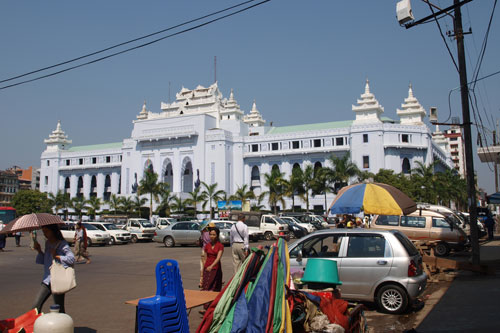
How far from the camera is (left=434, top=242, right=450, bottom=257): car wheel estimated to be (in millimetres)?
17500

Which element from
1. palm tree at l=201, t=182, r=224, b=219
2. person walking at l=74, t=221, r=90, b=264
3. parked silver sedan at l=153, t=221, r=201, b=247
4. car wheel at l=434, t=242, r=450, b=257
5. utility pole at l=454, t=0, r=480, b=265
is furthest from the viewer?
palm tree at l=201, t=182, r=224, b=219

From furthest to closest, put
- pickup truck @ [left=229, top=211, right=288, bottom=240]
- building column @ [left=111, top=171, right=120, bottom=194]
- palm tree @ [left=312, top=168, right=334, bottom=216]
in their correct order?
building column @ [left=111, top=171, right=120, bottom=194]
palm tree @ [left=312, top=168, right=334, bottom=216]
pickup truck @ [left=229, top=211, right=288, bottom=240]

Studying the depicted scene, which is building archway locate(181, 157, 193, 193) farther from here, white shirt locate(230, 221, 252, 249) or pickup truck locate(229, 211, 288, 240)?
white shirt locate(230, 221, 252, 249)

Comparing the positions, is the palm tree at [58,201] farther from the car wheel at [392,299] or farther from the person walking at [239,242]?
the car wheel at [392,299]

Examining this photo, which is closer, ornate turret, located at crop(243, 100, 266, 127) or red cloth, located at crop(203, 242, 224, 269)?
red cloth, located at crop(203, 242, 224, 269)

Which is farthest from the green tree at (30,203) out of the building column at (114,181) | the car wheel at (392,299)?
the car wheel at (392,299)

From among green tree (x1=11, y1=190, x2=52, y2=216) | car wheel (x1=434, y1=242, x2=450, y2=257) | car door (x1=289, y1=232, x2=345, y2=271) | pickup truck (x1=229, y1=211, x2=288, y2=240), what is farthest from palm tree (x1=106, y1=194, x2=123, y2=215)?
car door (x1=289, y1=232, x2=345, y2=271)

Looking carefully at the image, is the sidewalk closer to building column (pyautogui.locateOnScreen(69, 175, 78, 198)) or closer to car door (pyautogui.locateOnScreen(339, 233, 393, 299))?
car door (pyautogui.locateOnScreen(339, 233, 393, 299))

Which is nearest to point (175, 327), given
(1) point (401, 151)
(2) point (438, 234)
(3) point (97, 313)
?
(3) point (97, 313)

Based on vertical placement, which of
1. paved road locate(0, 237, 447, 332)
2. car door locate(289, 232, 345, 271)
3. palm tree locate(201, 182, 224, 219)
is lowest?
paved road locate(0, 237, 447, 332)

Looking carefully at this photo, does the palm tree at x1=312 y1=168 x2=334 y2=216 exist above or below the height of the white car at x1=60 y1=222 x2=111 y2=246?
above

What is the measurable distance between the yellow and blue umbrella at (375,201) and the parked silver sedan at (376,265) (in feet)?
7.55

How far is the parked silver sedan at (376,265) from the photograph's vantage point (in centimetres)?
761

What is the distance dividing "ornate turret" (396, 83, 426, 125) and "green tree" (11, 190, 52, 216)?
55187mm
